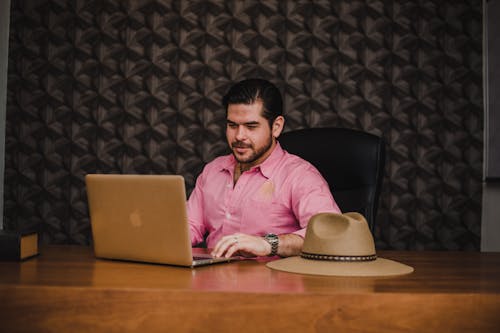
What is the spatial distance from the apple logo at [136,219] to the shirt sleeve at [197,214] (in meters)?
0.86

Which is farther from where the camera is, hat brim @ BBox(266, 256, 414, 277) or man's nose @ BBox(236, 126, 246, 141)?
man's nose @ BBox(236, 126, 246, 141)

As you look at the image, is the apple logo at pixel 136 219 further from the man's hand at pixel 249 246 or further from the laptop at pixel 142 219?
the man's hand at pixel 249 246

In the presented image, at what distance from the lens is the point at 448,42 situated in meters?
3.18

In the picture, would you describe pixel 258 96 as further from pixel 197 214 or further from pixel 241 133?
pixel 197 214

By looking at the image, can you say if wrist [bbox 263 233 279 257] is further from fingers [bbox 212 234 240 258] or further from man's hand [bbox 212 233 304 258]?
fingers [bbox 212 234 240 258]

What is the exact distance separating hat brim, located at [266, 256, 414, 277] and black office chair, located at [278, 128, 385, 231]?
94cm

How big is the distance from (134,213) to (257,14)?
1898 mm

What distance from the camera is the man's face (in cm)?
238

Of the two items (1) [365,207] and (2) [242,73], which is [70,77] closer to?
(2) [242,73]

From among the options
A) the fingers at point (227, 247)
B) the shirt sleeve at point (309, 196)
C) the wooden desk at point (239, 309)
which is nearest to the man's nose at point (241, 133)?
the shirt sleeve at point (309, 196)

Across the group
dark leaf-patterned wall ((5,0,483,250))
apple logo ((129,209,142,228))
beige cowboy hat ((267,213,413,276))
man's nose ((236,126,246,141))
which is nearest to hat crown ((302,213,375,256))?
beige cowboy hat ((267,213,413,276))

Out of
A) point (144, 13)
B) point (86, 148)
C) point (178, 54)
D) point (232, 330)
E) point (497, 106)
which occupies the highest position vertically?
point (144, 13)

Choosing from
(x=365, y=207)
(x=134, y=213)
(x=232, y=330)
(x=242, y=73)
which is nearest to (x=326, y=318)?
(x=232, y=330)

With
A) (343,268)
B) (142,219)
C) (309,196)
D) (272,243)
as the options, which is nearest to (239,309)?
(343,268)
